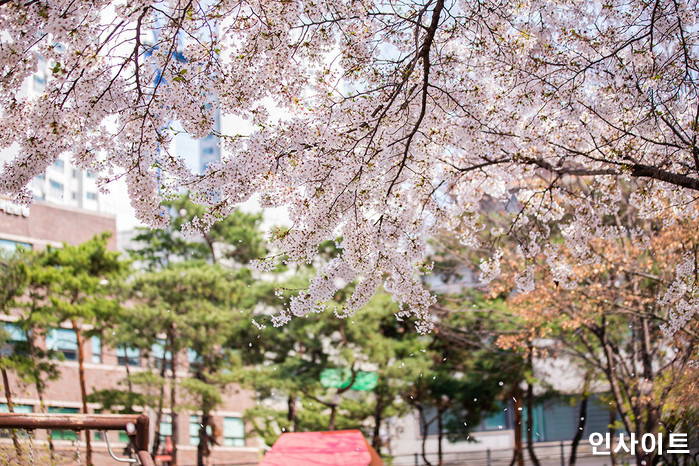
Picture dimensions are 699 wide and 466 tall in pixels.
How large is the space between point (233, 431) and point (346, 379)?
733 cm

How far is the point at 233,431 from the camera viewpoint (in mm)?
19141

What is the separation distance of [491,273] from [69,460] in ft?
11.6

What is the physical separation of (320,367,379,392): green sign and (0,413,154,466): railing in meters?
9.94

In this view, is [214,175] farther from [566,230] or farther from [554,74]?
[566,230]

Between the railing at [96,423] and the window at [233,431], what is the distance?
16.4 meters

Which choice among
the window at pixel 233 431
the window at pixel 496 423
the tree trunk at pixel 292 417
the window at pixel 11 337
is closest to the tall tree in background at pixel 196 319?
the tree trunk at pixel 292 417

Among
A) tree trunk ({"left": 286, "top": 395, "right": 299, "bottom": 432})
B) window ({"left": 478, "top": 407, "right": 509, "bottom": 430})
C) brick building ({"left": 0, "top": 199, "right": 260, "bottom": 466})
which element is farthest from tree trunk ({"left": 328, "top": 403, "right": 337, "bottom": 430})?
window ({"left": 478, "top": 407, "right": 509, "bottom": 430})

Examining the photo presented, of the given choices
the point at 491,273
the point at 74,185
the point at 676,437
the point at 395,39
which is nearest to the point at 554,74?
the point at 395,39

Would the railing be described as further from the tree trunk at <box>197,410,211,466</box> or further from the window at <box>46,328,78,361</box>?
the window at <box>46,328,78,361</box>

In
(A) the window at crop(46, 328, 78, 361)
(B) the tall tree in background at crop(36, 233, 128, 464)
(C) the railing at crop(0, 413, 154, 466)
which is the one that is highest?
(B) the tall tree in background at crop(36, 233, 128, 464)

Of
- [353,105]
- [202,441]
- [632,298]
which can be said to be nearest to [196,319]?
[202,441]

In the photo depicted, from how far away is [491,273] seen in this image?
5.92 meters

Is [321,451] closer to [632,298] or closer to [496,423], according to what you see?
[632,298]

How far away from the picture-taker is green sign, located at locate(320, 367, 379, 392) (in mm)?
12773
